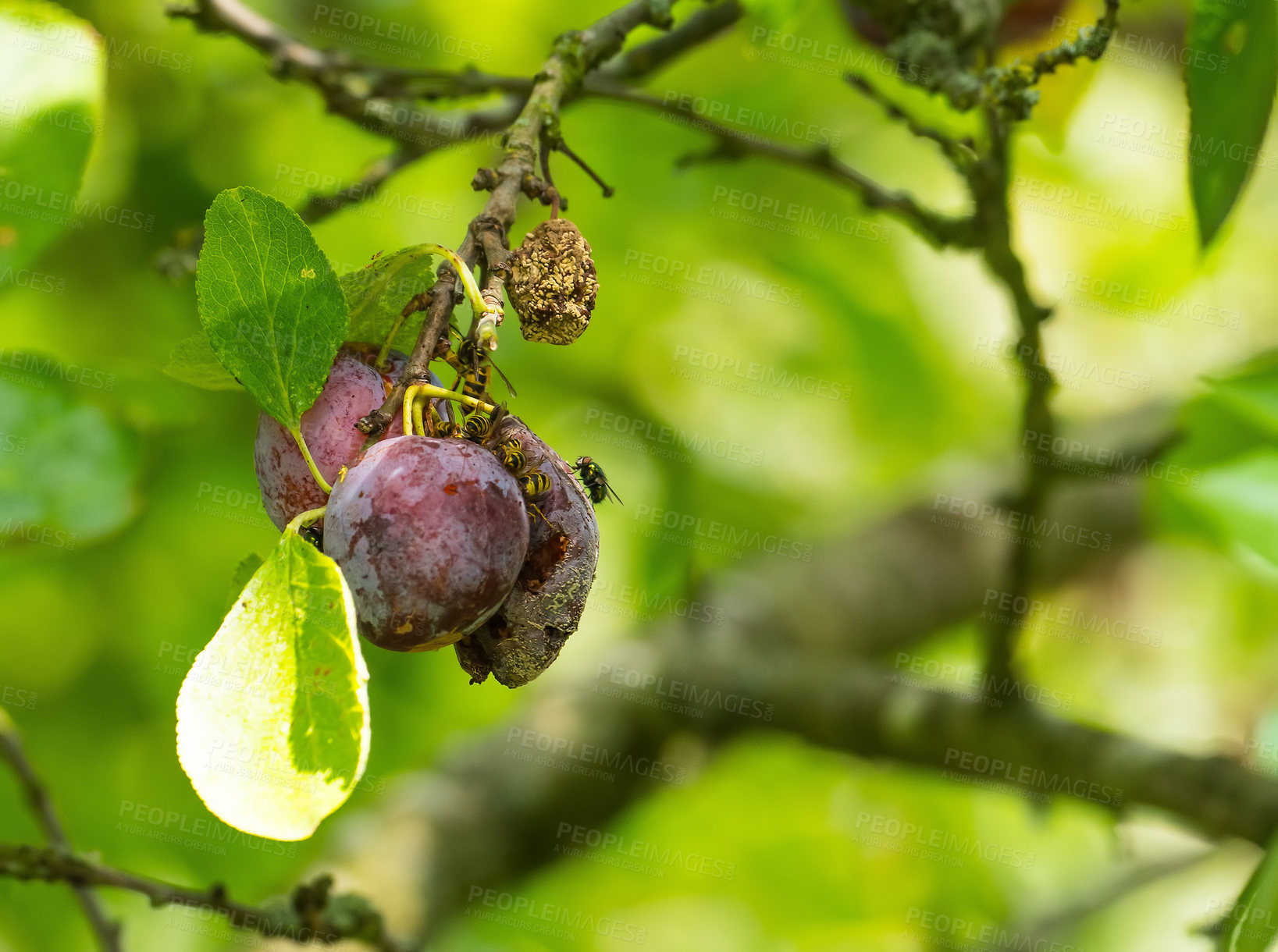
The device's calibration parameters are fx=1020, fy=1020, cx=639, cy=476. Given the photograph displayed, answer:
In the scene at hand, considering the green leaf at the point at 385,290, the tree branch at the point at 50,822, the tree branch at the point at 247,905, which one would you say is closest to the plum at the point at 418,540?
the green leaf at the point at 385,290

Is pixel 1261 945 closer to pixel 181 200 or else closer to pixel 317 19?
pixel 181 200

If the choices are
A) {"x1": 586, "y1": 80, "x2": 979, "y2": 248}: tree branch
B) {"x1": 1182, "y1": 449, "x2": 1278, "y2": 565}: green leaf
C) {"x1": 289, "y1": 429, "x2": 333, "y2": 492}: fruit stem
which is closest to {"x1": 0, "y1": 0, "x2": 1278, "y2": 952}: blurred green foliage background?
{"x1": 1182, "y1": 449, "x2": 1278, "y2": 565}: green leaf

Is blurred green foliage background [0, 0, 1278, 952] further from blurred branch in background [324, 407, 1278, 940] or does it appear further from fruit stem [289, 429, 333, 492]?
fruit stem [289, 429, 333, 492]

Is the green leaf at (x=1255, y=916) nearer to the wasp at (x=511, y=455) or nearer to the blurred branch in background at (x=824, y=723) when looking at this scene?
the blurred branch in background at (x=824, y=723)

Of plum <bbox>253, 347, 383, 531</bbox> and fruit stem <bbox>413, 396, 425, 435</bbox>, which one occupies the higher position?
fruit stem <bbox>413, 396, 425, 435</bbox>

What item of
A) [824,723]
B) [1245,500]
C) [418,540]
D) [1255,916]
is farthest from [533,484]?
[824,723]

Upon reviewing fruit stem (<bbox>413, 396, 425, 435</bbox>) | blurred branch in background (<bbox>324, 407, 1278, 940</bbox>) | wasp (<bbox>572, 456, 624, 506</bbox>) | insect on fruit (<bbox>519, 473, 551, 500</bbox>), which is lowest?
blurred branch in background (<bbox>324, 407, 1278, 940</bbox>)

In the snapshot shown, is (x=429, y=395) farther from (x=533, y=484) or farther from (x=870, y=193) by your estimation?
(x=870, y=193)
